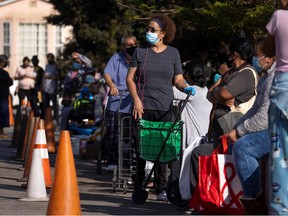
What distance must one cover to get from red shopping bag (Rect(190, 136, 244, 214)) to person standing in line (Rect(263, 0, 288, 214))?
0.95 metres

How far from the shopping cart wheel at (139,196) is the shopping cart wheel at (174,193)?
25 cm

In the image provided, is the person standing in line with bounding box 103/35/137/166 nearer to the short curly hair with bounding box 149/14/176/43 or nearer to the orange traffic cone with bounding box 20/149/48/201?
the short curly hair with bounding box 149/14/176/43

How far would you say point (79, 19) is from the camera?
40.4m

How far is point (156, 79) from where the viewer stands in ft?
39.5

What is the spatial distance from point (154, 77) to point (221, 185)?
227 cm

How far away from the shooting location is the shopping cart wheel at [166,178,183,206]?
1134 cm

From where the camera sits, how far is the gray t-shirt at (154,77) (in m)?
12.0

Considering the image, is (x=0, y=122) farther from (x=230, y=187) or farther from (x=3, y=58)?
(x=230, y=187)

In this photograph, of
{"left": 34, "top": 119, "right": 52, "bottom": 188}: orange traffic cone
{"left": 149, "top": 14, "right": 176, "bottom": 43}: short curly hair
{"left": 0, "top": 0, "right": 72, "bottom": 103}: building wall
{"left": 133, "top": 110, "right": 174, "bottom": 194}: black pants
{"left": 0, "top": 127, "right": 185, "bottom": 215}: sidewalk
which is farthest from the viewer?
{"left": 0, "top": 0, "right": 72, "bottom": 103}: building wall

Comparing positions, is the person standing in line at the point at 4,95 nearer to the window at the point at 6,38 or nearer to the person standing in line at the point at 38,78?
the person standing in line at the point at 38,78

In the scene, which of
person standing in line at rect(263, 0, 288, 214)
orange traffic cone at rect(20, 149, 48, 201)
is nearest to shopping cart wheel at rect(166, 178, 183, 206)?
orange traffic cone at rect(20, 149, 48, 201)

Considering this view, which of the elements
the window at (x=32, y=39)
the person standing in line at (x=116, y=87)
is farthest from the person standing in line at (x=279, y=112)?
the window at (x=32, y=39)

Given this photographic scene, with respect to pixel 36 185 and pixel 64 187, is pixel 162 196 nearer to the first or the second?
pixel 36 185

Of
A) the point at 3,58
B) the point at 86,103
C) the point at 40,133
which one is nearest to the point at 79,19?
the point at 3,58
